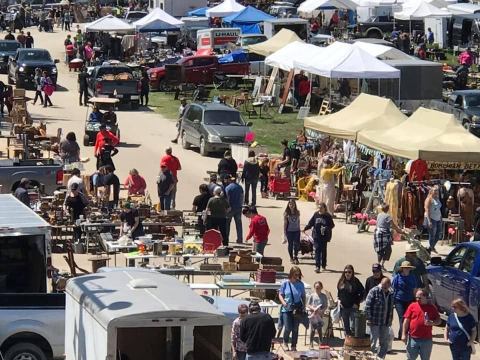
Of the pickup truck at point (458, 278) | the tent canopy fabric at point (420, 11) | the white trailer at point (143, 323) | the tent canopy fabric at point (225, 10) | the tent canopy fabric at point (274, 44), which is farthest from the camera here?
the tent canopy fabric at point (225, 10)

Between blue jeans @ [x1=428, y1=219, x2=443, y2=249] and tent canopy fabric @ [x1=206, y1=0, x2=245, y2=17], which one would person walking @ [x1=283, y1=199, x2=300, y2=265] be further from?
tent canopy fabric @ [x1=206, y1=0, x2=245, y2=17]

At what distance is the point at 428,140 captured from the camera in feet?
91.4

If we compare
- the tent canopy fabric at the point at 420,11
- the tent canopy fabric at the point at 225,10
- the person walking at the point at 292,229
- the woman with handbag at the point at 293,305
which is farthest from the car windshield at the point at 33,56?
the woman with handbag at the point at 293,305

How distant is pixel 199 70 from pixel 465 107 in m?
13.8

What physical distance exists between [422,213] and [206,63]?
77.8ft

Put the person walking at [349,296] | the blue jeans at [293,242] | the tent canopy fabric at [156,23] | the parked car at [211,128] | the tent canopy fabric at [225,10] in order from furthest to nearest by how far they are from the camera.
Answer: the tent canopy fabric at [225,10] < the tent canopy fabric at [156,23] < the parked car at [211,128] < the blue jeans at [293,242] < the person walking at [349,296]

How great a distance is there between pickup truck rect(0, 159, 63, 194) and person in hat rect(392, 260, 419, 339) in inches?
378

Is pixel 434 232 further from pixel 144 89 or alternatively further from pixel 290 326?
pixel 144 89

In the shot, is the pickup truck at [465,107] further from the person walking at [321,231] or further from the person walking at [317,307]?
the person walking at [317,307]

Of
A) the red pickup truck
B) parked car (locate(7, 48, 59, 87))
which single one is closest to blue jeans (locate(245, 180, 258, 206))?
parked car (locate(7, 48, 59, 87))

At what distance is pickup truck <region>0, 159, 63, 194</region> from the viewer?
27078 mm

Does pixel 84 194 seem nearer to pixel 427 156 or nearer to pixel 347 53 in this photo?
pixel 427 156

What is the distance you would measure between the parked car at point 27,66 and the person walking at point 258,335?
32.4 m

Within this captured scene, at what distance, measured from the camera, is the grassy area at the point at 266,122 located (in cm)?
3872
